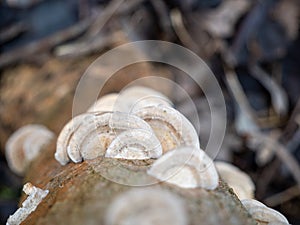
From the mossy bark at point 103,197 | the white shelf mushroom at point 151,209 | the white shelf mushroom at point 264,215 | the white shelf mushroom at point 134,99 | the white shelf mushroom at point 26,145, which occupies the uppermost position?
the white shelf mushroom at point 151,209

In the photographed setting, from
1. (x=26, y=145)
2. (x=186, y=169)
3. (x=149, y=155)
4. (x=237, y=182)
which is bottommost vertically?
(x=237, y=182)

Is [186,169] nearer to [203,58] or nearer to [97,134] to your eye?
[97,134]

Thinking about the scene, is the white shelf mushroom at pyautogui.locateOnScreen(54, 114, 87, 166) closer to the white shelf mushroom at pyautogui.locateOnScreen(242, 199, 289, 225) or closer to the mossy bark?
the mossy bark

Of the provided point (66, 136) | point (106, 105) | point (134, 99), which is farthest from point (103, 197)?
point (134, 99)

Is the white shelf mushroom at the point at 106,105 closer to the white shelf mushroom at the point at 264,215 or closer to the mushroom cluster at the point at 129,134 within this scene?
the mushroom cluster at the point at 129,134

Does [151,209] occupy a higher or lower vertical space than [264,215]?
higher

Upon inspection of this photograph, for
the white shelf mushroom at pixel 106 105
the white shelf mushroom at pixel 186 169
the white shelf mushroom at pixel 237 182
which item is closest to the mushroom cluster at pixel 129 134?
the white shelf mushroom at pixel 186 169

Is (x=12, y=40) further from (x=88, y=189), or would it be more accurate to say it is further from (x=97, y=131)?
(x=88, y=189)
